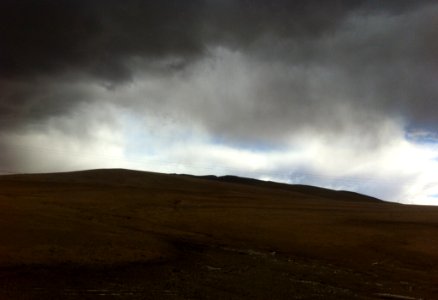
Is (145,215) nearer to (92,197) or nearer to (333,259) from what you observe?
(92,197)

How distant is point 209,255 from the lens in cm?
3378

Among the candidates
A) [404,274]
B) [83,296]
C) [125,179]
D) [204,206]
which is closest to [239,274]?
[83,296]

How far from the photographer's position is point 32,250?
1120 inches

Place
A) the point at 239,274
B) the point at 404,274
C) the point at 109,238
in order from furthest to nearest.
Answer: the point at 109,238 → the point at 404,274 → the point at 239,274

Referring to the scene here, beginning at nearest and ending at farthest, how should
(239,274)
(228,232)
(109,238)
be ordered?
(239,274) → (109,238) → (228,232)

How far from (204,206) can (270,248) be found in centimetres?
3031

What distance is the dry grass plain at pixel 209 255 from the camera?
21.7 meters

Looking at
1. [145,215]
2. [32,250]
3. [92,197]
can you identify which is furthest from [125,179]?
[32,250]

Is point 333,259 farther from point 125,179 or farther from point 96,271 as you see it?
point 125,179

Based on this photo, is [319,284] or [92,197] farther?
[92,197]

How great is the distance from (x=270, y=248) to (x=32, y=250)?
19.3 metres

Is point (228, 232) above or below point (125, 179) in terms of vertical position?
below

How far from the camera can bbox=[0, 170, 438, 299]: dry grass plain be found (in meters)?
21.7

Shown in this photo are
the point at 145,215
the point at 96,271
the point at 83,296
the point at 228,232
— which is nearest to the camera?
the point at 83,296
